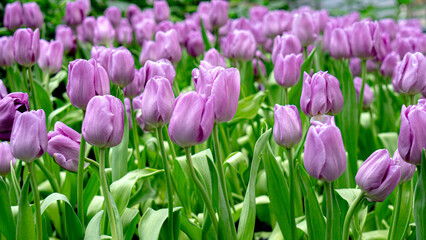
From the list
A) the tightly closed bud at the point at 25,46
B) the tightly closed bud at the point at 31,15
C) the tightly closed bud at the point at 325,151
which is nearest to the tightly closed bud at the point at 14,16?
the tightly closed bud at the point at 31,15

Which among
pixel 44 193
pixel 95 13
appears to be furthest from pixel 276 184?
pixel 95 13

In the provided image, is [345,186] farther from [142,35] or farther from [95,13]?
[95,13]

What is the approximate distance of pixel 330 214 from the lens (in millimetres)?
792

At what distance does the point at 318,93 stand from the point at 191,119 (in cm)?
31

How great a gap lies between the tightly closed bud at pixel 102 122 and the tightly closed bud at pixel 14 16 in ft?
4.70

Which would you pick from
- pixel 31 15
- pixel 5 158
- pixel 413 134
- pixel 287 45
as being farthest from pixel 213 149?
pixel 31 15

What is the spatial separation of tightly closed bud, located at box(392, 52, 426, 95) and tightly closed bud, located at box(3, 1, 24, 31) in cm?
155

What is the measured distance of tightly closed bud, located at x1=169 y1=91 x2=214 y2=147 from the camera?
0.75 metres

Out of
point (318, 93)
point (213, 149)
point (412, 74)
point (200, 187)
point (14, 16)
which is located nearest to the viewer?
point (200, 187)

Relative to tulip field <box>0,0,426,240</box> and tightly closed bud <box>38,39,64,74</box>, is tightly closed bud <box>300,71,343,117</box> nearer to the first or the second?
tulip field <box>0,0,426,240</box>

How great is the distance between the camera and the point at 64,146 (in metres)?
0.97

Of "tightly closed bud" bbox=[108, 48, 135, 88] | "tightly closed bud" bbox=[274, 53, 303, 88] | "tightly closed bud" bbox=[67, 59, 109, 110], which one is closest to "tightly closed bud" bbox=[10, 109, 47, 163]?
"tightly closed bud" bbox=[67, 59, 109, 110]

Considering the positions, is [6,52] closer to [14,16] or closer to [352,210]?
[14,16]

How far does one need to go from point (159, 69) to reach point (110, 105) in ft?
0.97
